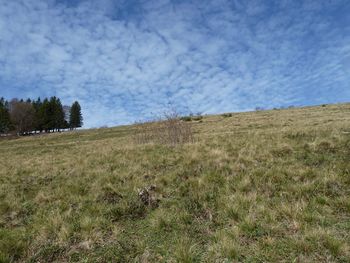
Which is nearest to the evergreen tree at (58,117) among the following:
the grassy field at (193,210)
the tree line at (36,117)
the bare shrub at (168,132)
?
the tree line at (36,117)

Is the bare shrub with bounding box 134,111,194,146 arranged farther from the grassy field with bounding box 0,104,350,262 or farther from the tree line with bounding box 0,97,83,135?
the tree line with bounding box 0,97,83,135

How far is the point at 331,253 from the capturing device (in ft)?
14.1

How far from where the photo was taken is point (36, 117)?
72.8 m

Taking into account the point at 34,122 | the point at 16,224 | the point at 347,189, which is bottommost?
the point at 16,224

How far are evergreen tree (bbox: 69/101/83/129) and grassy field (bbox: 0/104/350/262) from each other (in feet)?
248

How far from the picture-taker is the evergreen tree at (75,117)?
273 ft

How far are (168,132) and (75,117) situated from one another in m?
72.1

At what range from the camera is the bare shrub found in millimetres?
16672

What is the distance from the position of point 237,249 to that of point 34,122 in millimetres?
75668

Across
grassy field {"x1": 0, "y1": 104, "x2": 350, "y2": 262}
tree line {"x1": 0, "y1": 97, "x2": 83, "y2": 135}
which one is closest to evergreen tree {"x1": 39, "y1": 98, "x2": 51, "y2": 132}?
tree line {"x1": 0, "y1": 97, "x2": 83, "y2": 135}

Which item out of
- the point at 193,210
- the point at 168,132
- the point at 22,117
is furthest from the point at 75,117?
the point at 193,210

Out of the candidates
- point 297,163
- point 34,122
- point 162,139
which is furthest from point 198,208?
point 34,122

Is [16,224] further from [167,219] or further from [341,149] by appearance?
[341,149]

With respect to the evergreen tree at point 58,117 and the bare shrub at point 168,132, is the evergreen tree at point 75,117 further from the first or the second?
the bare shrub at point 168,132
